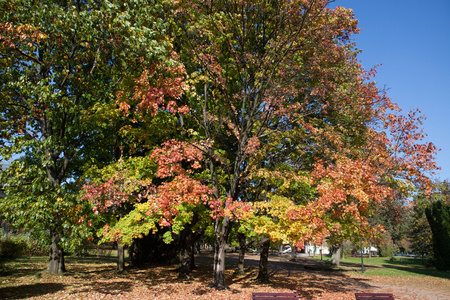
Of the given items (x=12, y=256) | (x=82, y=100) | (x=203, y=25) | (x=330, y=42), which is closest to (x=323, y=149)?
(x=330, y=42)

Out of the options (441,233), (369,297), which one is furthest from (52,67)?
(441,233)

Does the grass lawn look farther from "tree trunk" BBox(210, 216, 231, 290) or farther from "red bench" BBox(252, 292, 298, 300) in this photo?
"red bench" BBox(252, 292, 298, 300)

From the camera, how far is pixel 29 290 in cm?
1003

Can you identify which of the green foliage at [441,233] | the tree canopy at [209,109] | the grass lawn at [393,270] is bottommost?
the grass lawn at [393,270]

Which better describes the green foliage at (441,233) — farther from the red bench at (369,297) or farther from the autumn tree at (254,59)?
the red bench at (369,297)

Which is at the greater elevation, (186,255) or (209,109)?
(209,109)

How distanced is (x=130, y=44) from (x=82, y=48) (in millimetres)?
4182

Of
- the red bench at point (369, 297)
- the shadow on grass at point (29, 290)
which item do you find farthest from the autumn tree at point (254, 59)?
the shadow on grass at point (29, 290)

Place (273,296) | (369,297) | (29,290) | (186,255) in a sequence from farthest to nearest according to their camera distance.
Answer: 1. (186,255)
2. (29,290)
3. (369,297)
4. (273,296)

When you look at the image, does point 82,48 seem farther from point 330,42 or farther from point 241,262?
point 241,262

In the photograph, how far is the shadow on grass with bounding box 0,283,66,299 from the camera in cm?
922

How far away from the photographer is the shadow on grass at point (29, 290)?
30.2ft

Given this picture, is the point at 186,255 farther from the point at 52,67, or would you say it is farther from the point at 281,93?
the point at 52,67

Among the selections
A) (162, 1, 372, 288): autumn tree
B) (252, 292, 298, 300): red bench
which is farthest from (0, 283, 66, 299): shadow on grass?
(252, 292, 298, 300): red bench
